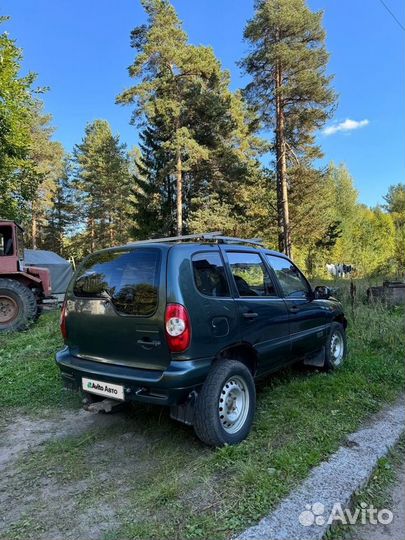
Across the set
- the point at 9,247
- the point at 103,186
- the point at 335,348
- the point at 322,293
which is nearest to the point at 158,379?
→ the point at 322,293

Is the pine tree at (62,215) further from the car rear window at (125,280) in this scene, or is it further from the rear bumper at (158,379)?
the rear bumper at (158,379)

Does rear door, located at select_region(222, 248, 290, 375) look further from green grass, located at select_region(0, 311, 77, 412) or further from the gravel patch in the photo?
green grass, located at select_region(0, 311, 77, 412)

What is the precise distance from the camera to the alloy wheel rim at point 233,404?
10.3 ft

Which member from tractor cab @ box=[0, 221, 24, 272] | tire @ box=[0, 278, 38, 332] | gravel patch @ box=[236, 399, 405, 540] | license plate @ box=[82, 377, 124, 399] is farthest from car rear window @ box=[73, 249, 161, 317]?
tractor cab @ box=[0, 221, 24, 272]

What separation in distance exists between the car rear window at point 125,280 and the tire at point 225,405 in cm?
74

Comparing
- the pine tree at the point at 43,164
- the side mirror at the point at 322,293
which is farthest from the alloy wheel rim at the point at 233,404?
the pine tree at the point at 43,164

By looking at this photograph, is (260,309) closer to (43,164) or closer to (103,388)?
(103,388)

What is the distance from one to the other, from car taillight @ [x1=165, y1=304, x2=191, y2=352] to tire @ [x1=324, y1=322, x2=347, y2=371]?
2695 mm

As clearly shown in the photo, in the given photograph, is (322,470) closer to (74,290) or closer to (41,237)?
(74,290)

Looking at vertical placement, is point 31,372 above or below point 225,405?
below

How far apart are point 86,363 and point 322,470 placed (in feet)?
6.57

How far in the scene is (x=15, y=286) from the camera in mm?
8766

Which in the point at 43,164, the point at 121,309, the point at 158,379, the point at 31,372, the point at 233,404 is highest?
the point at 43,164

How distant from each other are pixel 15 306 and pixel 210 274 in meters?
6.99
